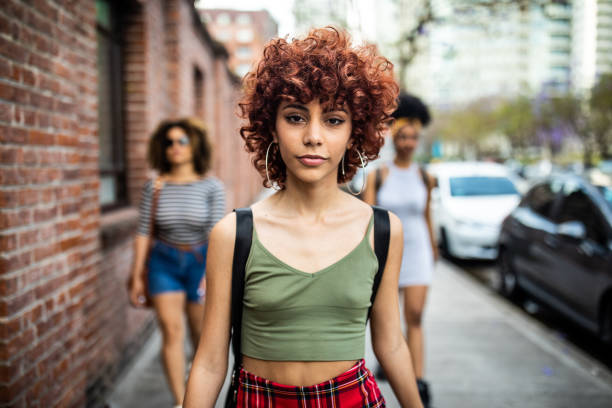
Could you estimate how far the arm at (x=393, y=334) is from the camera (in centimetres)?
172

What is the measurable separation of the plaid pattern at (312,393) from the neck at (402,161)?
252 centimetres

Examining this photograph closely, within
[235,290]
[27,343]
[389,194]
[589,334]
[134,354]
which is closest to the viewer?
[235,290]

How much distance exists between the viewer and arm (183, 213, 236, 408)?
160 centimetres

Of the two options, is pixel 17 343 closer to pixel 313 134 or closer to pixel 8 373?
pixel 8 373

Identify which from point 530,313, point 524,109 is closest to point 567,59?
point 524,109

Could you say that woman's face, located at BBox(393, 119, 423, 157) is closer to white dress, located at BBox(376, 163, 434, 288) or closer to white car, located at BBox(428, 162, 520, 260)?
white dress, located at BBox(376, 163, 434, 288)

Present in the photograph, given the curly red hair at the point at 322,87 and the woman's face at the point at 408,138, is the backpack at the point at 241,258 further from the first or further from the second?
the woman's face at the point at 408,138

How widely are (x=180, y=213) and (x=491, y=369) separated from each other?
3027 mm

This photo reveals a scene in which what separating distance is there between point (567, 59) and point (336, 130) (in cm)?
13269

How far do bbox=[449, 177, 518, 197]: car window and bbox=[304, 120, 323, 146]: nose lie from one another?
8821 mm

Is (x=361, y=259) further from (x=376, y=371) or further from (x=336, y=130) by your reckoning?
(x=376, y=371)

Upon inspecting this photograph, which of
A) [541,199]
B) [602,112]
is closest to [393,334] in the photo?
A: [541,199]

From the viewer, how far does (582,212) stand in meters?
5.40

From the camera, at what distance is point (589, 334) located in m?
5.84
